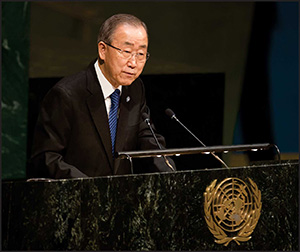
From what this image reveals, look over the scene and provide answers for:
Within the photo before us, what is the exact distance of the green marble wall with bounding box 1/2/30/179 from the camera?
503 cm

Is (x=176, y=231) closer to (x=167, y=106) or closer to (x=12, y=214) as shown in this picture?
(x=12, y=214)

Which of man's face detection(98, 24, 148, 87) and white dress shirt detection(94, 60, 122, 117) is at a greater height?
man's face detection(98, 24, 148, 87)

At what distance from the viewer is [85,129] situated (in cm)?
418

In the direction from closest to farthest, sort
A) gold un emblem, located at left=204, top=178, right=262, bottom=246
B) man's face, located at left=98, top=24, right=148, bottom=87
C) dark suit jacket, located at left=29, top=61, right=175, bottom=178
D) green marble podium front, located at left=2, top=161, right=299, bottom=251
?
green marble podium front, located at left=2, top=161, right=299, bottom=251, gold un emblem, located at left=204, top=178, right=262, bottom=246, dark suit jacket, located at left=29, top=61, right=175, bottom=178, man's face, located at left=98, top=24, right=148, bottom=87

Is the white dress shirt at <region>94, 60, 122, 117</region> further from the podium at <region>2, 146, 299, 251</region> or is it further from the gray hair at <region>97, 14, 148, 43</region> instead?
the podium at <region>2, 146, 299, 251</region>

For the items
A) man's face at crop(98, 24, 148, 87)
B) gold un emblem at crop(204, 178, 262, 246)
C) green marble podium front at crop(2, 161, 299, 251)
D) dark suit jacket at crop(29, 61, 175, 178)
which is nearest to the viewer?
green marble podium front at crop(2, 161, 299, 251)

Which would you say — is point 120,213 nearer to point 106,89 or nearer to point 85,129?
point 85,129

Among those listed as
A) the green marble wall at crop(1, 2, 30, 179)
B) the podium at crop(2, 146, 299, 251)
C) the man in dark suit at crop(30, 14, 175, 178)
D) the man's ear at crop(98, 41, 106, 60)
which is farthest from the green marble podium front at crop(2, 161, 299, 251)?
the green marble wall at crop(1, 2, 30, 179)

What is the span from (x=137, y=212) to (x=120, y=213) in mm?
88

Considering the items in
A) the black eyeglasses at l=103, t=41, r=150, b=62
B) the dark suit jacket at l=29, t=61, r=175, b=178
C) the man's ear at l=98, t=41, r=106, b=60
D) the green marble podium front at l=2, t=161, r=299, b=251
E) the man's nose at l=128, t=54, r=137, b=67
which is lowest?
the green marble podium front at l=2, t=161, r=299, b=251

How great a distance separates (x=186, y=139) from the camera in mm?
5406

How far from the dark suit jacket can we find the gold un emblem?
652mm

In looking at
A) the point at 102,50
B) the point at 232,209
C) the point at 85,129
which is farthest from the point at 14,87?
the point at 232,209

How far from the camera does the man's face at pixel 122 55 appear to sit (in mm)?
4254
